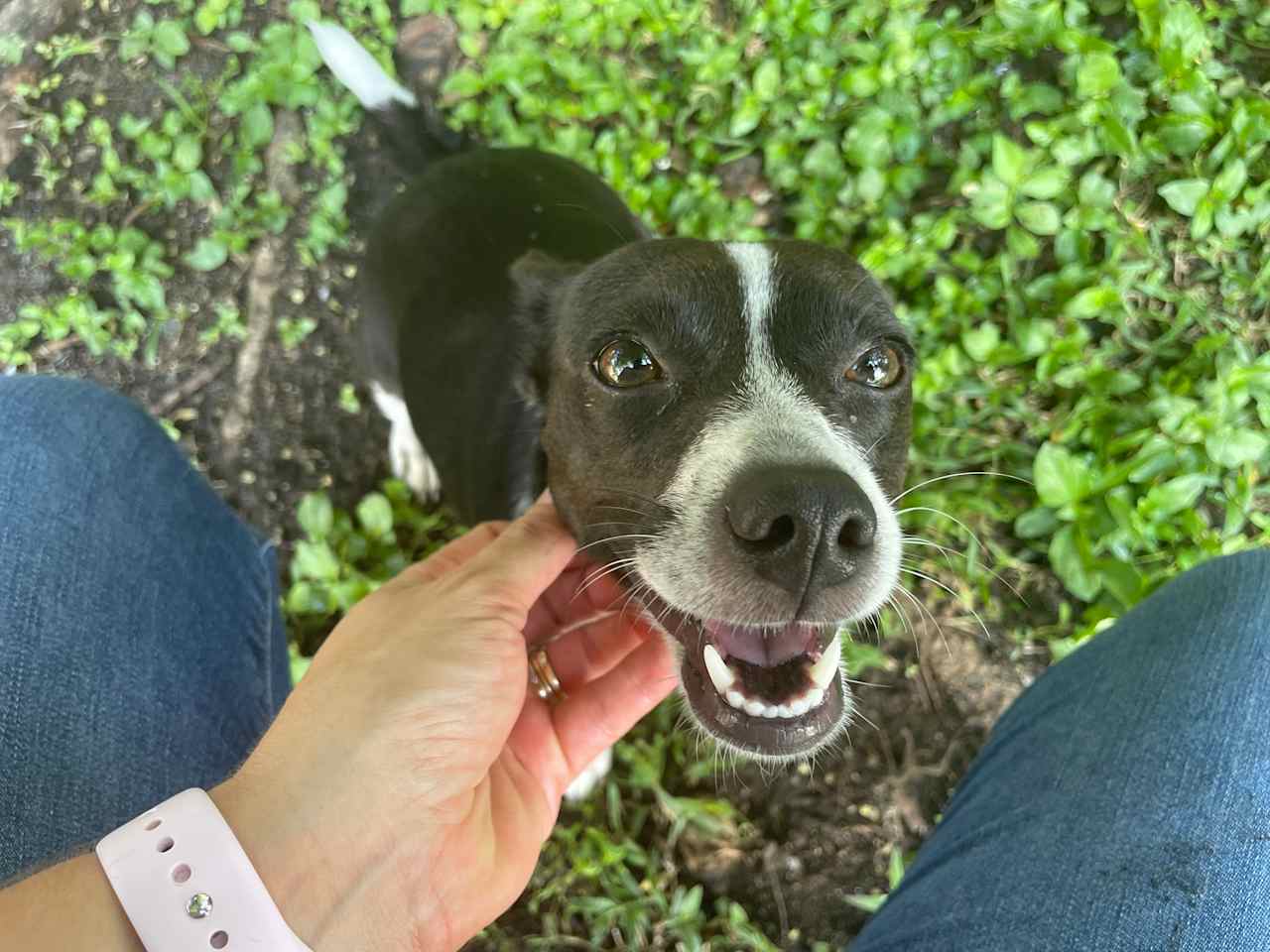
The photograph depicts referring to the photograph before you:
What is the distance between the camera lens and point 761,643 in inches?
80.0

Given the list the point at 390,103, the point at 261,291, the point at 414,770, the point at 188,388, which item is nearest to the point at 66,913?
the point at 414,770

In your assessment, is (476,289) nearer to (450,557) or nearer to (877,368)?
(450,557)

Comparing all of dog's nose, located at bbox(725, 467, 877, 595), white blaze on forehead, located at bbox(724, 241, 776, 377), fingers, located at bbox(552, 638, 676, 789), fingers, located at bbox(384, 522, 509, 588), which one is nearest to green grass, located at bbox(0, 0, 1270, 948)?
fingers, located at bbox(552, 638, 676, 789)

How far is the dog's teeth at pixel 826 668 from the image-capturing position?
1.95 m

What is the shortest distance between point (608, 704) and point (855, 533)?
3.71 ft

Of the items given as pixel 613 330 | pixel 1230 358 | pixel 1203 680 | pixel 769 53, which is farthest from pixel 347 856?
pixel 769 53

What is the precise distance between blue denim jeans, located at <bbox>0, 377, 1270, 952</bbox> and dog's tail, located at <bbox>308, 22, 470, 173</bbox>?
169cm

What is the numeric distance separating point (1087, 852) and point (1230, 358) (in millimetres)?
1968

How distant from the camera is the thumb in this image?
2098mm

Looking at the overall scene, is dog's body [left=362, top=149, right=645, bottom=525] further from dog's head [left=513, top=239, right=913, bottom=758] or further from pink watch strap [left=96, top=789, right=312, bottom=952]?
pink watch strap [left=96, top=789, right=312, bottom=952]

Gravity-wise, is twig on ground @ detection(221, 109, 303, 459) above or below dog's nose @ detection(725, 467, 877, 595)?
above

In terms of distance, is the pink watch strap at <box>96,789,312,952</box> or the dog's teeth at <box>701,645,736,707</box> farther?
the dog's teeth at <box>701,645,736,707</box>

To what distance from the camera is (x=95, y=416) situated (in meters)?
2.54

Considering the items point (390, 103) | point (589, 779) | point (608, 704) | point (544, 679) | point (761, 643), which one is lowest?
point (589, 779)
